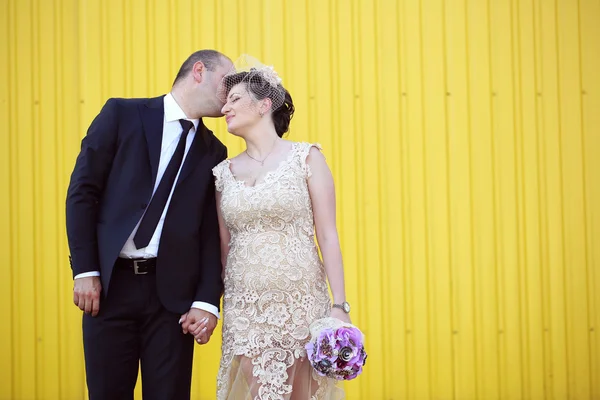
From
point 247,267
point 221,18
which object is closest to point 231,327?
point 247,267

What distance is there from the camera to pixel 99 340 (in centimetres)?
318

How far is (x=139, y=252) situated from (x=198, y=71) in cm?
89

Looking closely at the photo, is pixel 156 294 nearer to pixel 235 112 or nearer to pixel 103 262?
pixel 103 262

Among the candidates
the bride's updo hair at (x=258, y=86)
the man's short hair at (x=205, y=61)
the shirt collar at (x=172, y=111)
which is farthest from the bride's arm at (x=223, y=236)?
the man's short hair at (x=205, y=61)

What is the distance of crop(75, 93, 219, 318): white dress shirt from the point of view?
10.6 feet

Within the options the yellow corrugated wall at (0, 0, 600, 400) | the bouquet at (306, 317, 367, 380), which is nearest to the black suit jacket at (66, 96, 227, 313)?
the bouquet at (306, 317, 367, 380)

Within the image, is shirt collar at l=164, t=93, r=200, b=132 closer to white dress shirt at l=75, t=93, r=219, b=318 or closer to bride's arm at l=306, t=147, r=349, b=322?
white dress shirt at l=75, t=93, r=219, b=318

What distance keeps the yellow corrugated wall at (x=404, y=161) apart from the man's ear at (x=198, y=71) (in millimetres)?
1359

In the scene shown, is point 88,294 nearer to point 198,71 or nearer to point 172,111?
point 172,111

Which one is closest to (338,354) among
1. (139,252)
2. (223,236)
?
(223,236)

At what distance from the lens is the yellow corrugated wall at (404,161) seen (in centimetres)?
488

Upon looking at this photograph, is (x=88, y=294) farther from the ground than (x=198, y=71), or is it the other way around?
(x=198, y=71)

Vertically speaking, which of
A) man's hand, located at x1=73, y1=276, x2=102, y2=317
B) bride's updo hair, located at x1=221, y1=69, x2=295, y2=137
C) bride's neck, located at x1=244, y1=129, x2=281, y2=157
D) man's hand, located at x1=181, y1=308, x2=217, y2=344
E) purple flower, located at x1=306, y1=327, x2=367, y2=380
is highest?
bride's updo hair, located at x1=221, y1=69, x2=295, y2=137

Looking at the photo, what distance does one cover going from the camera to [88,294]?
10.3ft
